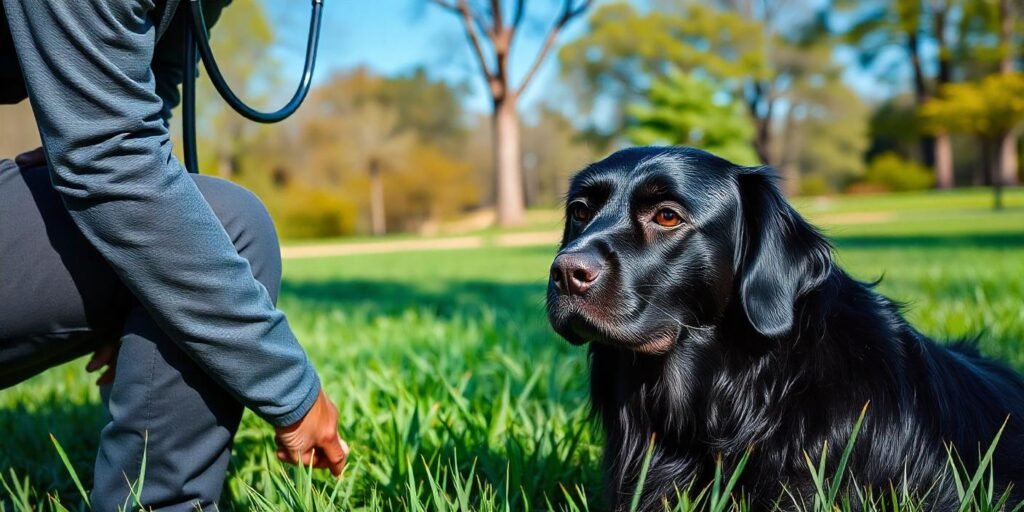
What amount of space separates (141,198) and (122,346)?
16.6 inches

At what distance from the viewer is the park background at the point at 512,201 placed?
2.39 meters

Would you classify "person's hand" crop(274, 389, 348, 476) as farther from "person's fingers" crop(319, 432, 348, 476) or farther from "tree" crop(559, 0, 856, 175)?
"tree" crop(559, 0, 856, 175)

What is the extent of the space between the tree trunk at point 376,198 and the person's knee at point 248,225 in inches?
1476

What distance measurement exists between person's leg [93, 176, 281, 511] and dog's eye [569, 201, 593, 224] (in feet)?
2.82

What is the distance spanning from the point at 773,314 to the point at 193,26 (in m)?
1.45

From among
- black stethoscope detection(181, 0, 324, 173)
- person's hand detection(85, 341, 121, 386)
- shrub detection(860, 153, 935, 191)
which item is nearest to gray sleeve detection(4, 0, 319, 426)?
black stethoscope detection(181, 0, 324, 173)

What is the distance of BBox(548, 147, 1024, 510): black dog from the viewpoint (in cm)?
175

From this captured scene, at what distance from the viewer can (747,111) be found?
4703cm

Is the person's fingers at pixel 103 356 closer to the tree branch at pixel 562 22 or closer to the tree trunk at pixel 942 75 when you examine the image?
the tree branch at pixel 562 22

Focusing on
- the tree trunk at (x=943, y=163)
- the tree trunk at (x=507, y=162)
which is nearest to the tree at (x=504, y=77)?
the tree trunk at (x=507, y=162)

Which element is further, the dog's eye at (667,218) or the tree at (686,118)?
the tree at (686,118)

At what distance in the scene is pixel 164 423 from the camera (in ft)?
5.24

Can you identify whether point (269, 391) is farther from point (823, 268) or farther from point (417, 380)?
point (417, 380)

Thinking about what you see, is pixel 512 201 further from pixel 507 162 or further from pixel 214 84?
pixel 214 84
